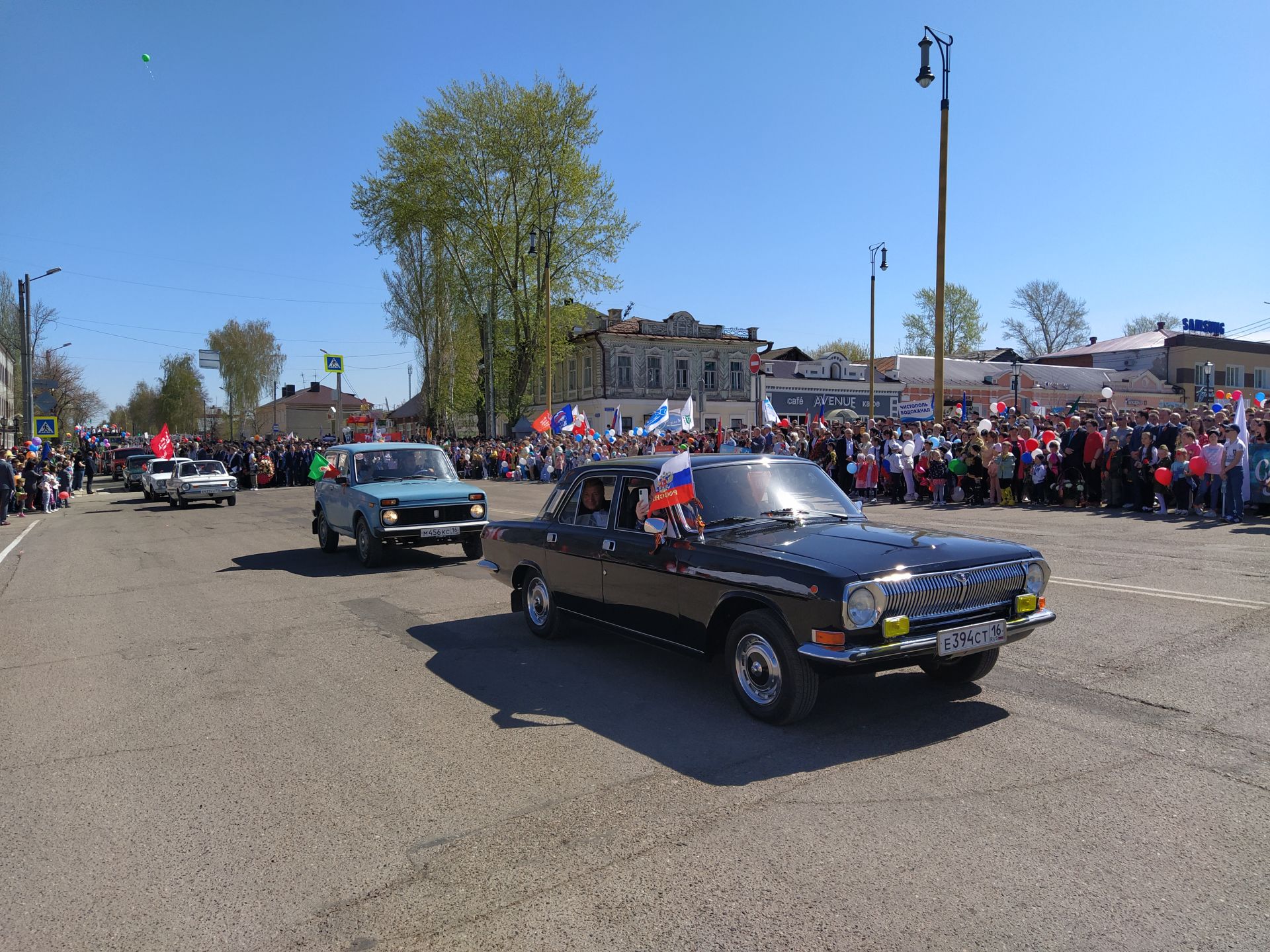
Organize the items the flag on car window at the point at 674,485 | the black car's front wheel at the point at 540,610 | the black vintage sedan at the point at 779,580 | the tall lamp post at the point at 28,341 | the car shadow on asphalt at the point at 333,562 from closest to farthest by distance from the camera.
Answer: the black vintage sedan at the point at 779,580
the flag on car window at the point at 674,485
the black car's front wheel at the point at 540,610
the car shadow on asphalt at the point at 333,562
the tall lamp post at the point at 28,341

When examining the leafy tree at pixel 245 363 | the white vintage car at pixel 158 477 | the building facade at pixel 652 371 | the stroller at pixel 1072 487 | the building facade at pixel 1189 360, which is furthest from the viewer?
the leafy tree at pixel 245 363

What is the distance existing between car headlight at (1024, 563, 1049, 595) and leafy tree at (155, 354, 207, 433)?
11470cm

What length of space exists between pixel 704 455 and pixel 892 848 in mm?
3635

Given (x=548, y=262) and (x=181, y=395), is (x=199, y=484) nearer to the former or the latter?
(x=548, y=262)

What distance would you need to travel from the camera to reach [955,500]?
→ 62.5 ft

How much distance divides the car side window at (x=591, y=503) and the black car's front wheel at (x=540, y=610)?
0.69m

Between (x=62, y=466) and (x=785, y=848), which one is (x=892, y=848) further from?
(x=62, y=466)

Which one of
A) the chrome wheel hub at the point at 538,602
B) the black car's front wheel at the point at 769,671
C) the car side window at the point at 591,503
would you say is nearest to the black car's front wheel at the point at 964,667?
the black car's front wheel at the point at 769,671

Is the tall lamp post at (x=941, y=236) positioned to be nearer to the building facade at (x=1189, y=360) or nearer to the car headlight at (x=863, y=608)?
the car headlight at (x=863, y=608)

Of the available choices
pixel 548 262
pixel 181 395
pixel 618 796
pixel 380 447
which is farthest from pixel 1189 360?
pixel 181 395

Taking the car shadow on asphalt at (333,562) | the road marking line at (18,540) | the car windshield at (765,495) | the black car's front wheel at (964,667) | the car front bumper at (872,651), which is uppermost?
the car windshield at (765,495)

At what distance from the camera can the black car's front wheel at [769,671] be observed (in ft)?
16.3

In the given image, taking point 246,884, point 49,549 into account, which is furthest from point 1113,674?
point 49,549

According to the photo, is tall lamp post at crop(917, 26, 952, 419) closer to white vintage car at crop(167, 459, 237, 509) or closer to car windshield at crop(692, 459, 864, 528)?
car windshield at crop(692, 459, 864, 528)
